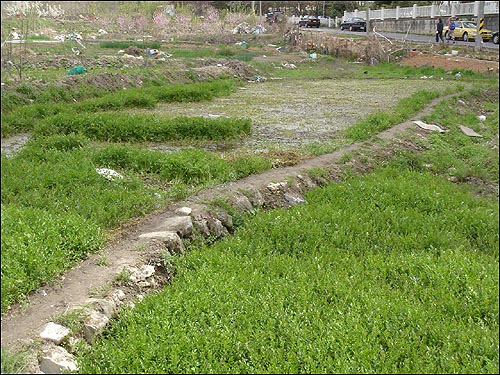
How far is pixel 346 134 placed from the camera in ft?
34.4

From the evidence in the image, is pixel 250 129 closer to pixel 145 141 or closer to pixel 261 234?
pixel 145 141

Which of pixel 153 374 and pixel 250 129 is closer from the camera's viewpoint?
pixel 153 374

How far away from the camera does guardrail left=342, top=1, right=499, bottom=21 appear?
31312 millimetres

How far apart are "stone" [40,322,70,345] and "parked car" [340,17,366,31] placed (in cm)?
4544

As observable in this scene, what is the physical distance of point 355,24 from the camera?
45.9 m

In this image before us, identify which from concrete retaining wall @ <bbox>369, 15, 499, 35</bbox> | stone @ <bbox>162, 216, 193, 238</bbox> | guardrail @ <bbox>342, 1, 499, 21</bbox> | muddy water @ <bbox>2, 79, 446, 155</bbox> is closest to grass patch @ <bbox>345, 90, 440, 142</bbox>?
muddy water @ <bbox>2, 79, 446, 155</bbox>

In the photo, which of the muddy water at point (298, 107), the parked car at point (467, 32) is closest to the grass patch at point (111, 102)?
the muddy water at point (298, 107)

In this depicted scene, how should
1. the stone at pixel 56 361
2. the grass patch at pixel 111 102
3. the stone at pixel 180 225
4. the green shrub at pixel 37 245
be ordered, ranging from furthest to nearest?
the grass patch at pixel 111 102, the stone at pixel 180 225, the green shrub at pixel 37 245, the stone at pixel 56 361

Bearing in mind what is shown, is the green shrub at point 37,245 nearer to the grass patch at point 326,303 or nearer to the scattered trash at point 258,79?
the grass patch at point 326,303

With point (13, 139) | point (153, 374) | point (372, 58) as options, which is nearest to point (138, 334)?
point (153, 374)

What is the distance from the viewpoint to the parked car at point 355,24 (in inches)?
1794

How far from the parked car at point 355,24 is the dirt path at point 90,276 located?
41.5m

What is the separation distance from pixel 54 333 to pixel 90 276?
91 centimetres

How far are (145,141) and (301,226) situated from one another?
486 cm
